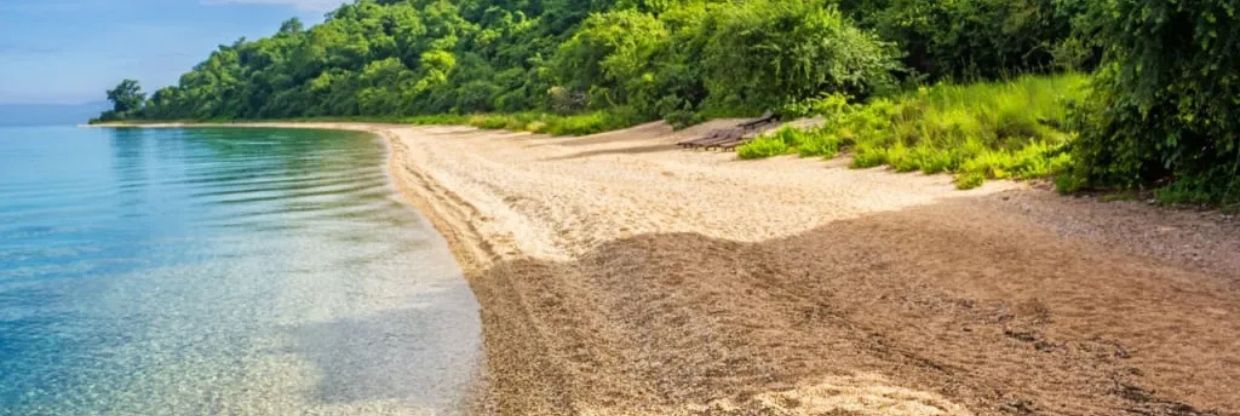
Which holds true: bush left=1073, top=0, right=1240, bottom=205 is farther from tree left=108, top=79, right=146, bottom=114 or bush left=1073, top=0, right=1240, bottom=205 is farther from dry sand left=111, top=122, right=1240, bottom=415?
tree left=108, top=79, right=146, bottom=114

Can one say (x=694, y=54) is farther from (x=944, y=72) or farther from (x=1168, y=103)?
(x=1168, y=103)

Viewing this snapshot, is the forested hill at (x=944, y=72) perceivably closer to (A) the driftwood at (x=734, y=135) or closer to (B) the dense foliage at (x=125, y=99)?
(A) the driftwood at (x=734, y=135)

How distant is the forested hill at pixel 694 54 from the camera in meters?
23.1

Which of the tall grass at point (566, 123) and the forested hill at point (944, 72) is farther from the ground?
the forested hill at point (944, 72)

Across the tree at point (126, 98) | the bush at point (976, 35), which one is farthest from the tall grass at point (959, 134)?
the tree at point (126, 98)

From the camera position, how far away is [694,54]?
106 feet

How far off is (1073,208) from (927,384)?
5.94m

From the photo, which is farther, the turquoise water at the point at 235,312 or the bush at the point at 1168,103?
the bush at the point at 1168,103

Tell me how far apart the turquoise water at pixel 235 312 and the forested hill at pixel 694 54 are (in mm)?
10886

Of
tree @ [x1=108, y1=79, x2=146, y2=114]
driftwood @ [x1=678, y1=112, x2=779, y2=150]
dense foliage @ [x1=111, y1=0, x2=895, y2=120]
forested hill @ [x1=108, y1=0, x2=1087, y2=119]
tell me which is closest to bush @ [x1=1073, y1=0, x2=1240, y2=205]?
forested hill @ [x1=108, y1=0, x2=1087, y2=119]

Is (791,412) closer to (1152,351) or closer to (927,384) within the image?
(927,384)

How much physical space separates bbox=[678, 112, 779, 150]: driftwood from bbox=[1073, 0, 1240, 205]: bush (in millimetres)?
10830

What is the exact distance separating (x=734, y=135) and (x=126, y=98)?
13846 cm

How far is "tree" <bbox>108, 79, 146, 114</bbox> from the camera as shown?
137375mm
